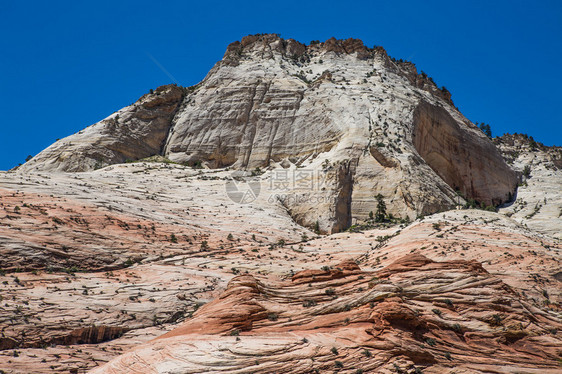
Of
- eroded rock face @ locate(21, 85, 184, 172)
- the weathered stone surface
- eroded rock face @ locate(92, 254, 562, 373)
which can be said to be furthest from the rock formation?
the weathered stone surface

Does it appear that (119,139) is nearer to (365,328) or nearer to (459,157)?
(459,157)

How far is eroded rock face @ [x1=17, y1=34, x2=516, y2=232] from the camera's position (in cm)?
5261

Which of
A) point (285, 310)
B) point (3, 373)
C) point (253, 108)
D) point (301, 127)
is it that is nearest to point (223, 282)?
point (285, 310)

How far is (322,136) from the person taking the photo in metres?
62.8

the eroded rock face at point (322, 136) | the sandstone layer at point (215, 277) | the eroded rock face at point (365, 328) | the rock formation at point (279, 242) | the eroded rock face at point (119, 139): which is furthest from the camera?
the eroded rock face at point (119, 139)

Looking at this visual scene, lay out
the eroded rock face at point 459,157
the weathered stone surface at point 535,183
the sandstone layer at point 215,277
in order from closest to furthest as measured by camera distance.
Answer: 1. the sandstone layer at point 215,277
2. the weathered stone surface at point 535,183
3. the eroded rock face at point 459,157

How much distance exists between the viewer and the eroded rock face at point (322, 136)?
52.6 meters

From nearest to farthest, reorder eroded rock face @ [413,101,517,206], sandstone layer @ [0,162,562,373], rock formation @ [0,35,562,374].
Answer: sandstone layer @ [0,162,562,373], rock formation @ [0,35,562,374], eroded rock face @ [413,101,517,206]

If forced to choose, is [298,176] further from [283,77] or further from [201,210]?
[283,77]

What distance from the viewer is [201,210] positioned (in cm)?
4525

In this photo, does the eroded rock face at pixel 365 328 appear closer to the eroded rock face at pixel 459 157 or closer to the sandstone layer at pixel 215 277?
the sandstone layer at pixel 215 277

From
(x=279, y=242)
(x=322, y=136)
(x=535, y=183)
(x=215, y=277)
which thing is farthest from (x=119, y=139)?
(x=535, y=183)

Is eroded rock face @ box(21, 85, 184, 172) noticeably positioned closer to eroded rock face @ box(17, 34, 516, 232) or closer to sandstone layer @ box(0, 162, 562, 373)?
eroded rock face @ box(17, 34, 516, 232)

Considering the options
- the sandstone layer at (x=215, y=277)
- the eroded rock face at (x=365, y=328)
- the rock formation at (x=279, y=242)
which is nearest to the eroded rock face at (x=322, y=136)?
the rock formation at (x=279, y=242)
